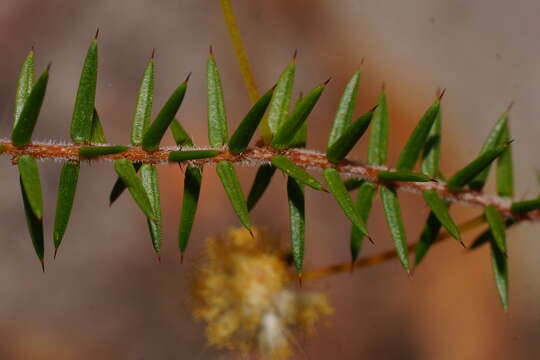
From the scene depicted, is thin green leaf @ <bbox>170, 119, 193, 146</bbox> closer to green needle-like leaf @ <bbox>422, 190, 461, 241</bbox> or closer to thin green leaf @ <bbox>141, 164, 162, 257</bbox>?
thin green leaf @ <bbox>141, 164, 162, 257</bbox>

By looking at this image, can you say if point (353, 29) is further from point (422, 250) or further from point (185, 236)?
point (185, 236)

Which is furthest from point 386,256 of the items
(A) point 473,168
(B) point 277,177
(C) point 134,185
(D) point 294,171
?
(B) point 277,177

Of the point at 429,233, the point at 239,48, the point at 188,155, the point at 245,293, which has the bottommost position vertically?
the point at 245,293

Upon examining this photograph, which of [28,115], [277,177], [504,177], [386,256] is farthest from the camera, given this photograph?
[277,177]

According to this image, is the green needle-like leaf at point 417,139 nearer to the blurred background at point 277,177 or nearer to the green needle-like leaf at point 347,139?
the green needle-like leaf at point 347,139

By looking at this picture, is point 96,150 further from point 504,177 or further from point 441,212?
point 504,177

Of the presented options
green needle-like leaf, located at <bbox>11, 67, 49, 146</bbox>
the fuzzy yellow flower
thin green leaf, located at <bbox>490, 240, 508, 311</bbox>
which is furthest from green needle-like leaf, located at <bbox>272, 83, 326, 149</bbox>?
the fuzzy yellow flower
